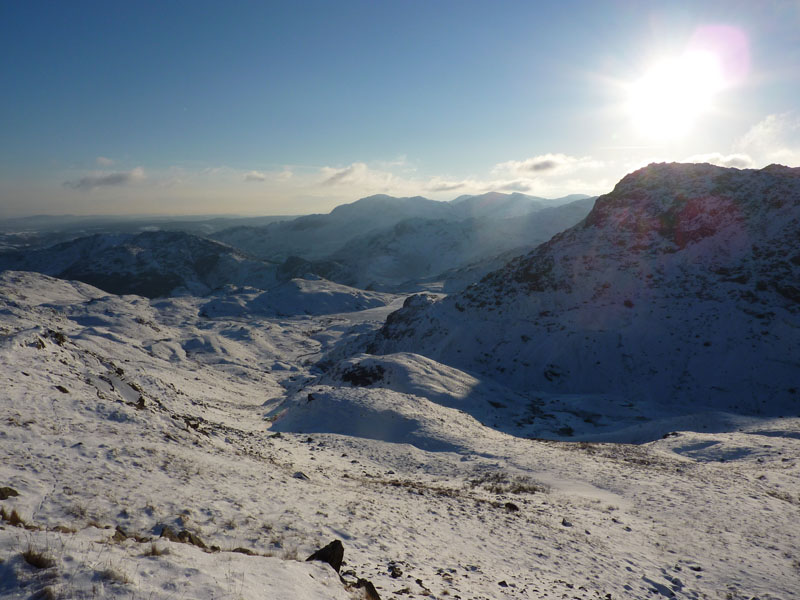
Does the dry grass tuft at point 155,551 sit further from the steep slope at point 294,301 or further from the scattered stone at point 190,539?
the steep slope at point 294,301

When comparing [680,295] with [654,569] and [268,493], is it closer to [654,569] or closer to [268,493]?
[654,569]

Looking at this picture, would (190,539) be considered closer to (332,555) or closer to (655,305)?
(332,555)

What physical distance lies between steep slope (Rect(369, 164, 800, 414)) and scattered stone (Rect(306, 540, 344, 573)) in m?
50.7

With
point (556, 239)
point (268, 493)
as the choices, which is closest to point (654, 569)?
point (268, 493)

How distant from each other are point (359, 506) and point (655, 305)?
60.1 m

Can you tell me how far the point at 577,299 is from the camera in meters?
64.9

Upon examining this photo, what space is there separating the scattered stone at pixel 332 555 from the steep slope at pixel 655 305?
50702mm

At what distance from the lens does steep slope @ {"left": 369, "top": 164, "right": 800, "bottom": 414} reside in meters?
51.1

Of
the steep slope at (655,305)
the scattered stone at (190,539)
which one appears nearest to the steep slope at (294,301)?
the steep slope at (655,305)

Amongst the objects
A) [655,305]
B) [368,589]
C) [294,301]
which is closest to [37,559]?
[368,589]

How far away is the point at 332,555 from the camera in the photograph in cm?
795

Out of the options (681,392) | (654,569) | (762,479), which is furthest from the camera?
(681,392)

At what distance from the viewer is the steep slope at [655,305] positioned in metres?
51.1

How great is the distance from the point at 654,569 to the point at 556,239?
237 feet
